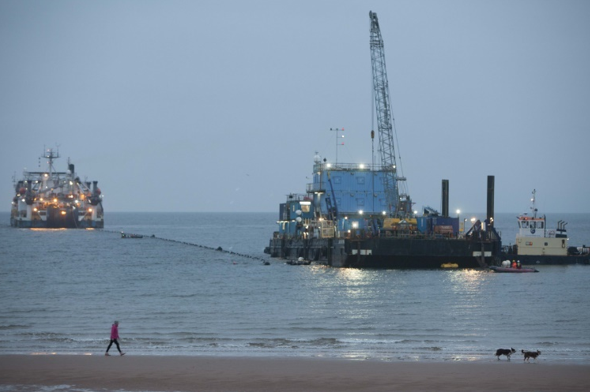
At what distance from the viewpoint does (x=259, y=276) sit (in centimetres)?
8544

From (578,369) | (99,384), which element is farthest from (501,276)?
(99,384)

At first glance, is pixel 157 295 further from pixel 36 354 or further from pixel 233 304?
pixel 36 354

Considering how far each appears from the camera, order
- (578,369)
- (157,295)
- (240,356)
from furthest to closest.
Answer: (157,295) < (240,356) < (578,369)

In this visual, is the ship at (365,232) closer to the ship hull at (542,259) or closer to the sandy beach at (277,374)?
the ship hull at (542,259)

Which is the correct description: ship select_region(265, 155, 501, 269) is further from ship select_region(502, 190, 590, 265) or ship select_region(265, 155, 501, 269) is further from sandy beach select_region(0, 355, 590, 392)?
sandy beach select_region(0, 355, 590, 392)

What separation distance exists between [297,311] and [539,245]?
4480 centimetres

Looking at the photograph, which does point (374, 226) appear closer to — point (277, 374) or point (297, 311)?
point (297, 311)

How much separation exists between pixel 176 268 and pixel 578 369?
6869 centimetres

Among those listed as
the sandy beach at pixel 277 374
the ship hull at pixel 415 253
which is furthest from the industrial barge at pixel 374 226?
the sandy beach at pixel 277 374

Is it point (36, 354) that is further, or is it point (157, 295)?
point (157, 295)

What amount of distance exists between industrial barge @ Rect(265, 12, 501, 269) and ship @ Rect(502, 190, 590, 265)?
3911 mm

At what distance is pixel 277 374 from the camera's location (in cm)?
3291

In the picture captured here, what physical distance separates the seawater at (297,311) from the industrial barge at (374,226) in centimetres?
177

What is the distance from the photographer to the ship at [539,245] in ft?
304
